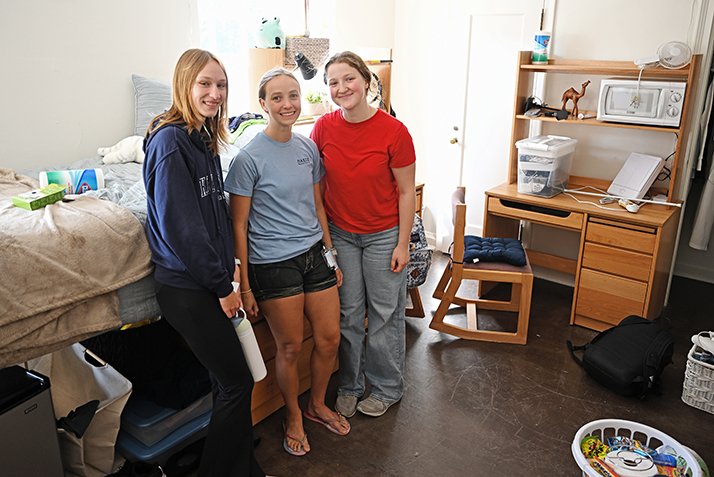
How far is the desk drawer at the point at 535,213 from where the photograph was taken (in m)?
2.98

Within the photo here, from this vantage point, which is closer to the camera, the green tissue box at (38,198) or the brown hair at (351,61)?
the green tissue box at (38,198)

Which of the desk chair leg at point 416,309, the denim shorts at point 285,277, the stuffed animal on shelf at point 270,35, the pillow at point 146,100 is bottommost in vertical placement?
the desk chair leg at point 416,309

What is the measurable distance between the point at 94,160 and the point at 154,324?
1.09 metres

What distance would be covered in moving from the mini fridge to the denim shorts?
71 cm

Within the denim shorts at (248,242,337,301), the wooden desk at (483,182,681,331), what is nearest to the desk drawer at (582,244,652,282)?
the wooden desk at (483,182,681,331)

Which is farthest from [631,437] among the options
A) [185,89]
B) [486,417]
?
[185,89]

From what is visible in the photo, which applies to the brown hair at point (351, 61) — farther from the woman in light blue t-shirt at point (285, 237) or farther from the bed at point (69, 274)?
the bed at point (69, 274)

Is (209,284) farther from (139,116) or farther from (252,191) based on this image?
(139,116)

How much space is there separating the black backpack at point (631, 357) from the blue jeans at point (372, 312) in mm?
953

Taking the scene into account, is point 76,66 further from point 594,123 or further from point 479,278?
point 594,123

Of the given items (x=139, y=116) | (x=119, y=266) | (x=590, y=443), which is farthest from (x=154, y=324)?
(x=590, y=443)

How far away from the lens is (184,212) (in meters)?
1.51

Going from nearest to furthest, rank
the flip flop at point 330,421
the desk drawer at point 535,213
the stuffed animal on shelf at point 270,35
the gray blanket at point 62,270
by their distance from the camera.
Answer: the gray blanket at point 62,270 → the flip flop at point 330,421 → the desk drawer at point 535,213 → the stuffed animal on shelf at point 270,35

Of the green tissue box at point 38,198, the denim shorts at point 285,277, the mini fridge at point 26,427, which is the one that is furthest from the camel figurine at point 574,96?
the mini fridge at point 26,427
